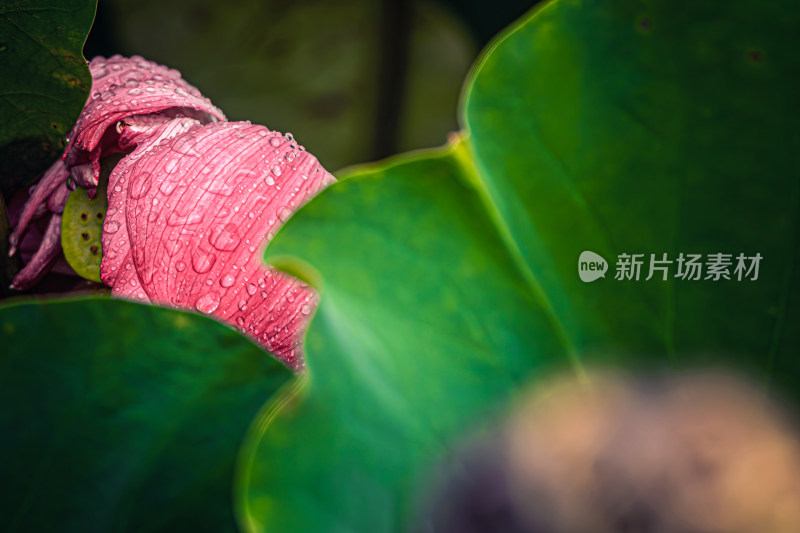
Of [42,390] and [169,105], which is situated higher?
[169,105]

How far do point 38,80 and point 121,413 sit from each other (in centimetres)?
17

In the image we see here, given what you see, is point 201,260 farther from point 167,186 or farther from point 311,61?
point 311,61

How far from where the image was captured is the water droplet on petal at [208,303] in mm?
216

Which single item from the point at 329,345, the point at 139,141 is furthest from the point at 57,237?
the point at 329,345

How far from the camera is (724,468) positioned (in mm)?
142

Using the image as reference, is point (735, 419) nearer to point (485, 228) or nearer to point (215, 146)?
point (485, 228)

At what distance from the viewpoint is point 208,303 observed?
216 millimetres

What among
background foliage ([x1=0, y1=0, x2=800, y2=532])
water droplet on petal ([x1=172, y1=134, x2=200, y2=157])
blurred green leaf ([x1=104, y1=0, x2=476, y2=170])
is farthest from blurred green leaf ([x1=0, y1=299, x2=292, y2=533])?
blurred green leaf ([x1=104, y1=0, x2=476, y2=170])

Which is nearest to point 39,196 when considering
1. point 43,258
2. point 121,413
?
point 43,258

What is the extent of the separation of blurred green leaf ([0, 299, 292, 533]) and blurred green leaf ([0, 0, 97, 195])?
0.51 feet

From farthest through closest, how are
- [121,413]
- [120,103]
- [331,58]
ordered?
[331,58] → [120,103] → [121,413]

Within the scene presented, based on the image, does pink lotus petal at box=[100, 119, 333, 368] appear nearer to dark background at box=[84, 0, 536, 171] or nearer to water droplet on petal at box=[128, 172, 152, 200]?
water droplet on petal at box=[128, 172, 152, 200]

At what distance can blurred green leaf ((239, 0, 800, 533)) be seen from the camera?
0.48 ft

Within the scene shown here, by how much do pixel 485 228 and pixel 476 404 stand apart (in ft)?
0.14
